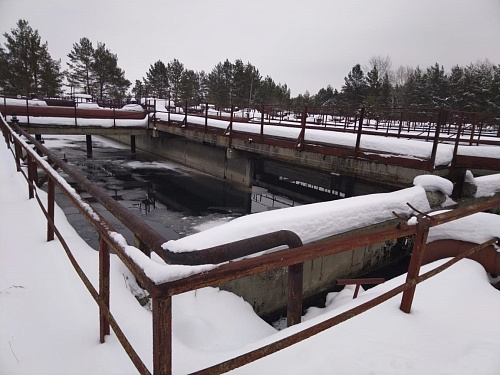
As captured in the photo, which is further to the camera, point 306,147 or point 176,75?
point 176,75

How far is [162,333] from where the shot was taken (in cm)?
126

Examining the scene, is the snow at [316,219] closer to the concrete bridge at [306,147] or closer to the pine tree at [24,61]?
the concrete bridge at [306,147]

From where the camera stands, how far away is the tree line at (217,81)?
44.8 metres

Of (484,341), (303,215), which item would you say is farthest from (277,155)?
(484,341)

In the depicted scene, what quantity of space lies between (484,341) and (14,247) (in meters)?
4.48

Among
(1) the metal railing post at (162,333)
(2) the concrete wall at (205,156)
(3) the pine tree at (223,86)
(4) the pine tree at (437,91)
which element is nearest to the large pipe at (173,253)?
(1) the metal railing post at (162,333)

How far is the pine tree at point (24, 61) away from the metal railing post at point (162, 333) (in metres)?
56.7

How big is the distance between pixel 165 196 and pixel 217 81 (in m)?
60.8

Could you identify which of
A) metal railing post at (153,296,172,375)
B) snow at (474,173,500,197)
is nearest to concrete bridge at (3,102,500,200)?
snow at (474,173,500,197)

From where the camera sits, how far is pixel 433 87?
49750 mm

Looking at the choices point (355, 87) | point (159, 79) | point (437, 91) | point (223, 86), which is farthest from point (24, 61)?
point (437, 91)

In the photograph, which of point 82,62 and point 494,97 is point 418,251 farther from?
point 82,62

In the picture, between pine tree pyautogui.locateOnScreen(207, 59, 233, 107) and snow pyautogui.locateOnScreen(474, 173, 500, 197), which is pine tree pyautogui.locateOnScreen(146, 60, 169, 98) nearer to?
pine tree pyautogui.locateOnScreen(207, 59, 233, 107)

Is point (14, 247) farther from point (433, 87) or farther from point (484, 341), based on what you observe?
point (433, 87)
